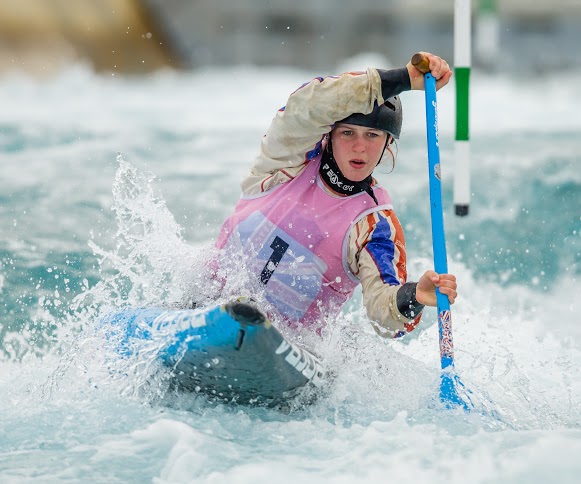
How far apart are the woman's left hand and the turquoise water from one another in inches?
17.0

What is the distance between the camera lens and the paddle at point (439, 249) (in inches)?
130

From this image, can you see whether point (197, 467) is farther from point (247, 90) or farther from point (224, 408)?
point (247, 90)

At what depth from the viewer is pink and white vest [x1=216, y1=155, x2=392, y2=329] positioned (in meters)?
3.47

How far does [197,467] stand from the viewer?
9.21 ft

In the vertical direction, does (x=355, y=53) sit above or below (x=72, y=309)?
above

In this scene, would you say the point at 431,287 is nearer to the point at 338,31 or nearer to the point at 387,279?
the point at 387,279

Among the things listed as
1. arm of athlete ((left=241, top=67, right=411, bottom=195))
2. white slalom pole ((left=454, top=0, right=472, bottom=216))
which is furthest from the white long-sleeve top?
white slalom pole ((left=454, top=0, right=472, bottom=216))

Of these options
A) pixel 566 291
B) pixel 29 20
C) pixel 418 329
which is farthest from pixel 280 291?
pixel 29 20

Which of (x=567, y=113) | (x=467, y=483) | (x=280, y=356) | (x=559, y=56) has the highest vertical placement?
(x=559, y=56)

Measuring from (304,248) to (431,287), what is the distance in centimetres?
54

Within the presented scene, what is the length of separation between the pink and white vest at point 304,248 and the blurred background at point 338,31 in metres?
13.4

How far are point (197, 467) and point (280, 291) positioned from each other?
0.90m

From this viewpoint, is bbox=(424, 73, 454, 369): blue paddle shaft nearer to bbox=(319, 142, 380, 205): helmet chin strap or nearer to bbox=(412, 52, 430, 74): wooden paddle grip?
bbox=(412, 52, 430, 74): wooden paddle grip

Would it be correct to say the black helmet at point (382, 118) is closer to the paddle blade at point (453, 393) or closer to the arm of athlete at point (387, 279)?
the arm of athlete at point (387, 279)
